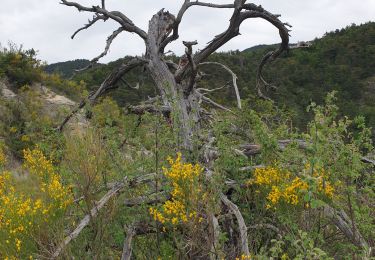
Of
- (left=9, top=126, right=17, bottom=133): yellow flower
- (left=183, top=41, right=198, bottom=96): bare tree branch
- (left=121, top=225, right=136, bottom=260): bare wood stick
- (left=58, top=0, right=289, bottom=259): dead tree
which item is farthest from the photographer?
(left=9, top=126, right=17, bottom=133): yellow flower

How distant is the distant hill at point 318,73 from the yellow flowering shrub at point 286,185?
21529 millimetres

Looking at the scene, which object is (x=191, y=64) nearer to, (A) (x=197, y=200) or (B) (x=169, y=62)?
(B) (x=169, y=62)

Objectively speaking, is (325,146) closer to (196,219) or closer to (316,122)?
(316,122)

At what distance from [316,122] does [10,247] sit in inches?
97.1

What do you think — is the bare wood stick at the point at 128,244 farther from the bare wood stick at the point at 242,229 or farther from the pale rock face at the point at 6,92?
the pale rock face at the point at 6,92

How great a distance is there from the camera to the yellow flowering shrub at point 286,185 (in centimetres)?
328

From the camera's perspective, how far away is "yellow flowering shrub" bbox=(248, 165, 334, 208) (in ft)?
10.8

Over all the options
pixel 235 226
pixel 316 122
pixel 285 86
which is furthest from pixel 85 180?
pixel 285 86

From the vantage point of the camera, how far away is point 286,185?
337 cm

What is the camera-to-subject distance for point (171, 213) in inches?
131

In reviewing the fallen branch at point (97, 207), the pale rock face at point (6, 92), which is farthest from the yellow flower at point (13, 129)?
the fallen branch at point (97, 207)

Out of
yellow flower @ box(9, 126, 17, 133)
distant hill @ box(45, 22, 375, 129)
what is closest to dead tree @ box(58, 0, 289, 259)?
yellow flower @ box(9, 126, 17, 133)

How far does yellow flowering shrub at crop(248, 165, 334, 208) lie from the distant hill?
21529mm

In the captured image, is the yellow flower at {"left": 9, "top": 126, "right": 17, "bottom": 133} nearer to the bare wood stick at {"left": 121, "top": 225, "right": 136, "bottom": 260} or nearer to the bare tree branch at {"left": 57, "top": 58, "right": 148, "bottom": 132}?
the bare tree branch at {"left": 57, "top": 58, "right": 148, "bottom": 132}
